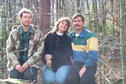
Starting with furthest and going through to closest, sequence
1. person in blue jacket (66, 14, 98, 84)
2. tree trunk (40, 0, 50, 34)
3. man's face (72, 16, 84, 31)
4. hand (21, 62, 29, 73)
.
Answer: tree trunk (40, 0, 50, 34) < hand (21, 62, 29, 73) < man's face (72, 16, 84, 31) < person in blue jacket (66, 14, 98, 84)

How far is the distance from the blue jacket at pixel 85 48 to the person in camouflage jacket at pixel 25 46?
22.1 inches

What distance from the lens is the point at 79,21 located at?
3.62 meters

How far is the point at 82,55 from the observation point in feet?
11.7

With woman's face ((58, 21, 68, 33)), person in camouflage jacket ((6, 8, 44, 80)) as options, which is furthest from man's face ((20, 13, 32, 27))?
woman's face ((58, 21, 68, 33))

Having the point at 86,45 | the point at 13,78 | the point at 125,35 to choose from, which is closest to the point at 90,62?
the point at 86,45

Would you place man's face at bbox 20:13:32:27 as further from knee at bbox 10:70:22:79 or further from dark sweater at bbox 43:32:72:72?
knee at bbox 10:70:22:79

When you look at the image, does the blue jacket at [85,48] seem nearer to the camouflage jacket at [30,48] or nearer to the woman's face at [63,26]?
the woman's face at [63,26]

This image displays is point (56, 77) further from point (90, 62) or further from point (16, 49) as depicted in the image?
point (16, 49)

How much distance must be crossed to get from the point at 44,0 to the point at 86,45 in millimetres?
2885

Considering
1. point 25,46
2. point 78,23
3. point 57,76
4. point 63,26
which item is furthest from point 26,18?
point 57,76

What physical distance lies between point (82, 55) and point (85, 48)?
Result: 0.37ft

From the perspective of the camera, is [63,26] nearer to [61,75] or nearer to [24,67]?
[61,75]

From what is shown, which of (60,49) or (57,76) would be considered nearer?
(57,76)

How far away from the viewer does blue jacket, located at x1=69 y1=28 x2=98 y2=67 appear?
11.4 feet
